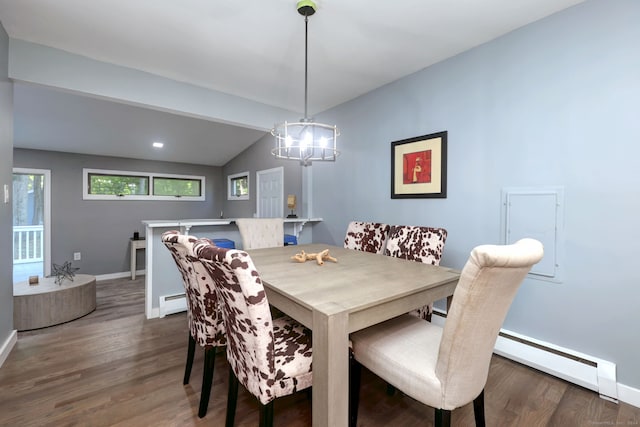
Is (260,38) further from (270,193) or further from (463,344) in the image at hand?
(270,193)

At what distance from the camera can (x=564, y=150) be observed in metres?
1.89

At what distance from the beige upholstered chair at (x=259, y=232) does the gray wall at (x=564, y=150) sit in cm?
141

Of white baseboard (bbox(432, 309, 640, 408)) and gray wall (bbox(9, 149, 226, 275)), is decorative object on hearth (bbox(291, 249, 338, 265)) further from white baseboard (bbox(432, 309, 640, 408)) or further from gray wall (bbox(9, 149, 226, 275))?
gray wall (bbox(9, 149, 226, 275))

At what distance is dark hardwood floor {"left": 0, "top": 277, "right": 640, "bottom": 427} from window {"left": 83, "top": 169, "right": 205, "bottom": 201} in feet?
9.96

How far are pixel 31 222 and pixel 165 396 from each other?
4661 millimetres

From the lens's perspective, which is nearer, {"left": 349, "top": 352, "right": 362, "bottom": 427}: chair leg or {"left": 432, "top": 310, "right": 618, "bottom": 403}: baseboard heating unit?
{"left": 349, "top": 352, "right": 362, "bottom": 427}: chair leg

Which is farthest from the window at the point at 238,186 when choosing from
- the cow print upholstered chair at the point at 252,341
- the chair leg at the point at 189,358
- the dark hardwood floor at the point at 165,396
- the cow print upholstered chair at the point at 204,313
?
the cow print upholstered chair at the point at 252,341

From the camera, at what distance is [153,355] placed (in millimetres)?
2143

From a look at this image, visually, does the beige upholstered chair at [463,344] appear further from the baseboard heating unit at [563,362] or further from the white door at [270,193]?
the white door at [270,193]

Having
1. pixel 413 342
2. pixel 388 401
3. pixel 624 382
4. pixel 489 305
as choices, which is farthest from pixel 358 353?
pixel 624 382

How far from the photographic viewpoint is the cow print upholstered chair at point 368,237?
247cm

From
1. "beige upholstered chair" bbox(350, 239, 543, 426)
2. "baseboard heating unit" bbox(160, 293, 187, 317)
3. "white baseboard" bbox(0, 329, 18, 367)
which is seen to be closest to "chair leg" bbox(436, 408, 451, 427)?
"beige upholstered chair" bbox(350, 239, 543, 426)

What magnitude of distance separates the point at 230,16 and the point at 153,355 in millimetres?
2512

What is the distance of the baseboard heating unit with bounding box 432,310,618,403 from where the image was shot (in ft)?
5.57
